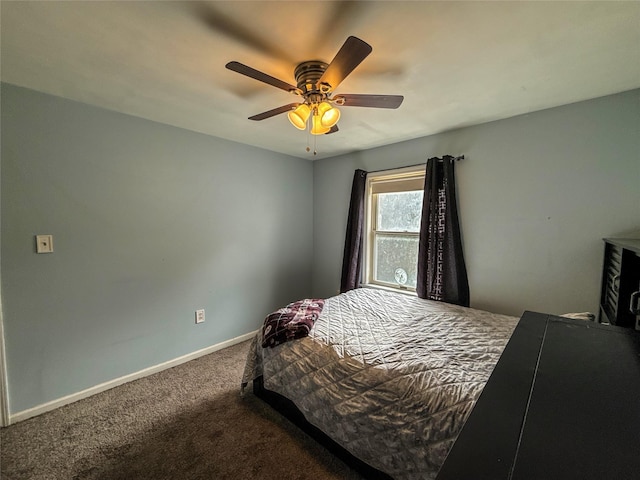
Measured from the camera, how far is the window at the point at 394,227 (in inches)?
114

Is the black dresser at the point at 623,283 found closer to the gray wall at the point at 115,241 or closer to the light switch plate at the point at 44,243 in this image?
the gray wall at the point at 115,241

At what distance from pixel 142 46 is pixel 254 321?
2.68 meters

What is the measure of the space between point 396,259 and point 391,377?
6.26ft

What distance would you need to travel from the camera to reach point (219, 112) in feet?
6.89

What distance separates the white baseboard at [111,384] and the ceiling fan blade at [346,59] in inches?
105

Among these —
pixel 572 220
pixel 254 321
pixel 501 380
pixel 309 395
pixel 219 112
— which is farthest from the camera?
pixel 254 321

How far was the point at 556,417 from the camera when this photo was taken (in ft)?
1.63

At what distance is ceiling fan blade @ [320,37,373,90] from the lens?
1033 mm

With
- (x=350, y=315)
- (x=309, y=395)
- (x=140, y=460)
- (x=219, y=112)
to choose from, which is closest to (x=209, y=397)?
(x=140, y=460)

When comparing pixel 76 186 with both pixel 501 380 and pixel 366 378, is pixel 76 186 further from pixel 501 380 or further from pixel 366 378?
pixel 501 380

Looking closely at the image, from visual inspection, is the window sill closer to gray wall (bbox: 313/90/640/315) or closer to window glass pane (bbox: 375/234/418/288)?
window glass pane (bbox: 375/234/418/288)

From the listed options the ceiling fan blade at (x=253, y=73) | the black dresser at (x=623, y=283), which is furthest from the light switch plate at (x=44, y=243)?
the black dresser at (x=623, y=283)

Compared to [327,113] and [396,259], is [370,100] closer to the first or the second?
[327,113]

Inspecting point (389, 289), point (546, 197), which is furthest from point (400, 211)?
point (546, 197)
